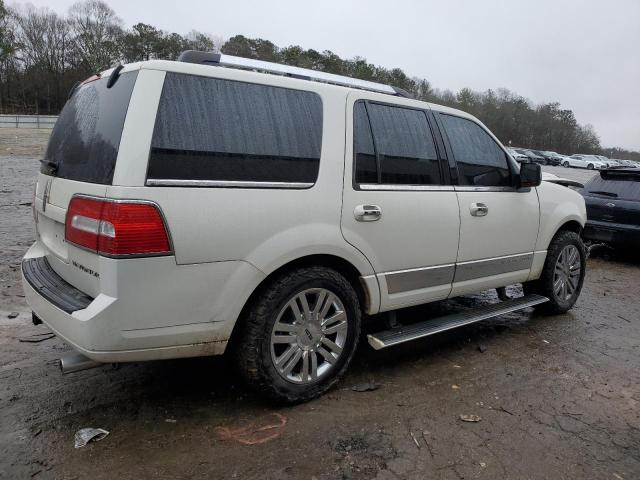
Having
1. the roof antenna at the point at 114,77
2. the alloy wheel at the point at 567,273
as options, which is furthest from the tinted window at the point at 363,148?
the alloy wheel at the point at 567,273

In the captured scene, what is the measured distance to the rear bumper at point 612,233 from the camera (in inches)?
298

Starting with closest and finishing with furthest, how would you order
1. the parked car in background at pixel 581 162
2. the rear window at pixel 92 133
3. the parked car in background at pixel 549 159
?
the rear window at pixel 92 133 → the parked car in background at pixel 549 159 → the parked car in background at pixel 581 162

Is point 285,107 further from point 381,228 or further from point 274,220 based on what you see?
point 381,228

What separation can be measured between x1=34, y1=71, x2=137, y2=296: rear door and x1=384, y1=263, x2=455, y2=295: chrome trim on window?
187 centimetres

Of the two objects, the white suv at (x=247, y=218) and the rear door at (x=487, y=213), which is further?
the rear door at (x=487, y=213)

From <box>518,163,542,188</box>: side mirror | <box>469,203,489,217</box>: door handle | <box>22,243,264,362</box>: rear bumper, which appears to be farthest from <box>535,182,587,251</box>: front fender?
<box>22,243,264,362</box>: rear bumper

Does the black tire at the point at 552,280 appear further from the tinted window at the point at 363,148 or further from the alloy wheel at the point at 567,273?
the tinted window at the point at 363,148

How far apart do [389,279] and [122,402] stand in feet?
6.18

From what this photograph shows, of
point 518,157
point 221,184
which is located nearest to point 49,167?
point 221,184

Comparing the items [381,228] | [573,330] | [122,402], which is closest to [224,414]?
[122,402]

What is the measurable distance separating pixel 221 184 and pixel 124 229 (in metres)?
0.54

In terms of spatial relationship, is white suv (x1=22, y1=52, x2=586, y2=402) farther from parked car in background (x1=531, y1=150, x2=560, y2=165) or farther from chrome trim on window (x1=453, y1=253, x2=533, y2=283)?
parked car in background (x1=531, y1=150, x2=560, y2=165)

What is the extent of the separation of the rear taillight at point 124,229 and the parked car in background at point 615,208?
24.8ft

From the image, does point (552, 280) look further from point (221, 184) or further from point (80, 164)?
point (80, 164)
